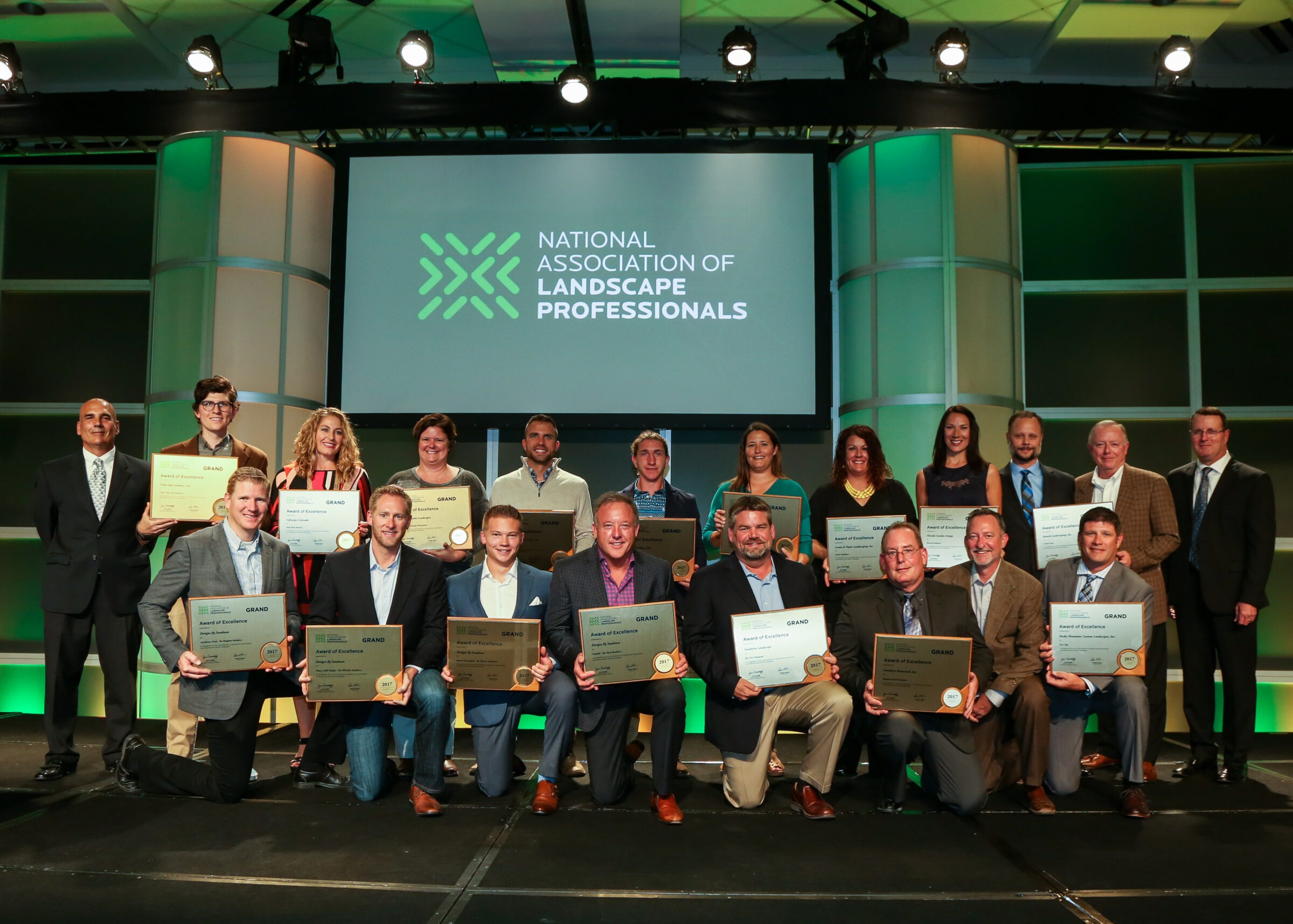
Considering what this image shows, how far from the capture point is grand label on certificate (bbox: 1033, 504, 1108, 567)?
175 inches

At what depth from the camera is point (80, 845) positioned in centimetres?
337

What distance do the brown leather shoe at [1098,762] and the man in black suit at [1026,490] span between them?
39.2 inches

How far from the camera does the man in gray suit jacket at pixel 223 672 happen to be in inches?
155

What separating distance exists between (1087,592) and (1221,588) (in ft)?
3.20

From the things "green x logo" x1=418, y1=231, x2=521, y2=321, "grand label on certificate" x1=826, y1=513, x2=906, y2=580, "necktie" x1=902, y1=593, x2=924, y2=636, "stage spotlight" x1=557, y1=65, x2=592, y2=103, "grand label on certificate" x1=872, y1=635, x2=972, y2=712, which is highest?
"stage spotlight" x1=557, y1=65, x2=592, y2=103

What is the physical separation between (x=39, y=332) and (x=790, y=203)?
663cm

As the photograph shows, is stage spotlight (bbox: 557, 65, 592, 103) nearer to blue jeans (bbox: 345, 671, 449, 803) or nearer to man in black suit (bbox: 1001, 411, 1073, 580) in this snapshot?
man in black suit (bbox: 1001, 411, 1073, 580)

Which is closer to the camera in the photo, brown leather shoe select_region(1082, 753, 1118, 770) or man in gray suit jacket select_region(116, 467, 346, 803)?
man in gray suit jacket select_region(116, 467, 346, 803)

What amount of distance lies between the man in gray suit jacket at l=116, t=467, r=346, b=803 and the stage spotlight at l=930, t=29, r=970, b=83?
5.38 metres

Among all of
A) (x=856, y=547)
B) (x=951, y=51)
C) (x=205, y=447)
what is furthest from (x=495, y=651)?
(x=951, y=51)

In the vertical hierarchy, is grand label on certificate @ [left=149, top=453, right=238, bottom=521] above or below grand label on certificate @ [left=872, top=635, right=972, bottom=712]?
above

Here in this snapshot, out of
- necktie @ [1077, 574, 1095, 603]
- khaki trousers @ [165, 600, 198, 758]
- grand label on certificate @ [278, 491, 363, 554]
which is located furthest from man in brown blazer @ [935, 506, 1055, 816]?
khaki trousers @ [165, 600, 198, 758]

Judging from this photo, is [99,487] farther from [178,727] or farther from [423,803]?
[423,803]

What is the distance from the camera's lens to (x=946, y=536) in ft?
15.1
